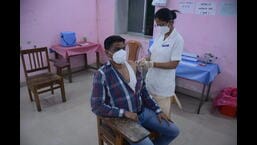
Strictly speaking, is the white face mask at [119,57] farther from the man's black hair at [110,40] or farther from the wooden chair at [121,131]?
the wooden chair at [121,131]

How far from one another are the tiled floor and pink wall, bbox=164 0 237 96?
0.47 meters

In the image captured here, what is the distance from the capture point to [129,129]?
3.87ft

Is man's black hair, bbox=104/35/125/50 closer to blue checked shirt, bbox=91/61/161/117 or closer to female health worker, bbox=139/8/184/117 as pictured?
blue checked shirt, bbox=91/61/161/117

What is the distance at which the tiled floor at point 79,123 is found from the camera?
6.69 ft

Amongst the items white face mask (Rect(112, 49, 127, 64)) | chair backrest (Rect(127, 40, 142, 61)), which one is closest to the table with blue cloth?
chair backrest (Rect(127, 40, 142, 61))

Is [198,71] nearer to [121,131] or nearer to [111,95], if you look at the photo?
[111,95]

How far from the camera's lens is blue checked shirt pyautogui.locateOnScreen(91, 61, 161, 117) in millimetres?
1288

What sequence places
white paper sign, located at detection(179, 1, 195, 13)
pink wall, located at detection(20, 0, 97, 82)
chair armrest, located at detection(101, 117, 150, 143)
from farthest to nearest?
1. pink wall, located at detection(20, 0, 97, 82)
2. white paper sign, located at detection(179, 1, 195, 13)
3. chair armrest, located at detection(101, 117, 150, 143)

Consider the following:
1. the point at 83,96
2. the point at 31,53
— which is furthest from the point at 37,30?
the point at 83,96

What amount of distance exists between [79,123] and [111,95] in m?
1.15

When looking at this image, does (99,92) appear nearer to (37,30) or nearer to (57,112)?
(57,112)

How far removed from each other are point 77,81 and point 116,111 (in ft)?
7.70

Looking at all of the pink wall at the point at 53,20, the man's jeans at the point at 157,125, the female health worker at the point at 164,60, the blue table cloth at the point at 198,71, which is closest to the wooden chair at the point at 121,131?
the man's jeans at the point at 157,125

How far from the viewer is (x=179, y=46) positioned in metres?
1.59
